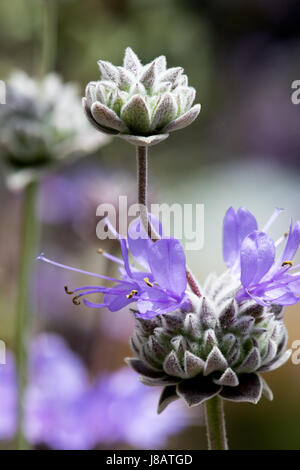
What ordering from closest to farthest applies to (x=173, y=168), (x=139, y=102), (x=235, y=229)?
(x=139, y=102) < (x=235, y=229) < (x=173, y=168)

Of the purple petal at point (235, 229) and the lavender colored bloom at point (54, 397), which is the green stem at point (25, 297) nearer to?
the lavender colored bloom at point (54, 397)

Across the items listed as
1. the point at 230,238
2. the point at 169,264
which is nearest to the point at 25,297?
the point at 230,238

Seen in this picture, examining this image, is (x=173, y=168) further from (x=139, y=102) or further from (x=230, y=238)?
(x=139, y=102)

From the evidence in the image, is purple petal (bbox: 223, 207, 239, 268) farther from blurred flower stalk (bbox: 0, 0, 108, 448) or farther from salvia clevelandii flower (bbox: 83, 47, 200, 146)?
blurred flower stalk (bbox: 0, 0, 108, 448)

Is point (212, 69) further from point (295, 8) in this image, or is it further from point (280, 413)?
point (280, 413)

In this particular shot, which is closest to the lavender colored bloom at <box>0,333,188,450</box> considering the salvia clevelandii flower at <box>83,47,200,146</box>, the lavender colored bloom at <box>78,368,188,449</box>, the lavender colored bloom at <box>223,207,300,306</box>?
the lavender colored bloom at <box>78,368,188,449</box>
